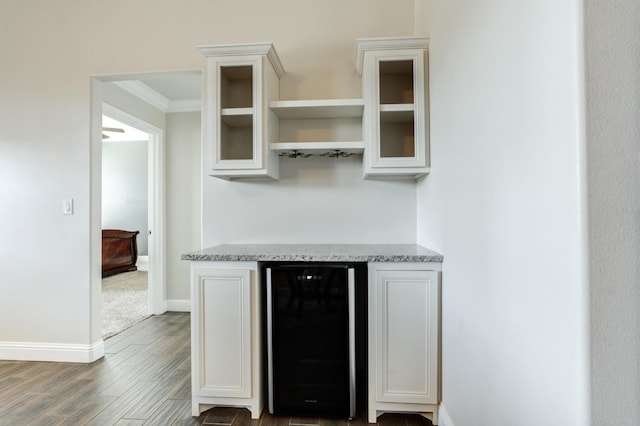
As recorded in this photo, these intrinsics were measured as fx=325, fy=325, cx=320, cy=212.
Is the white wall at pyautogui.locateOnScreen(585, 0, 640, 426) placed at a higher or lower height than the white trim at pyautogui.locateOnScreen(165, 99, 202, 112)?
lower

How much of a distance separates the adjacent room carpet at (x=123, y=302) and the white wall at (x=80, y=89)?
2.57 ft

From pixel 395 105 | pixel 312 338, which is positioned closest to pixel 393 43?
pixel 395 105

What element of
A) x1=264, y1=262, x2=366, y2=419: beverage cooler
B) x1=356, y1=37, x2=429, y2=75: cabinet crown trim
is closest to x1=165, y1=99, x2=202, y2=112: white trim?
x1=356, y1=37, x2=429, y2=75: cabinet crown trim

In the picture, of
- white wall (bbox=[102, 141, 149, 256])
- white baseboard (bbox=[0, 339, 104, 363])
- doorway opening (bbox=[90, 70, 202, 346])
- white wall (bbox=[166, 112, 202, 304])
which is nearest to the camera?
white baseboard (bbox=[0, 339, 104, 363])

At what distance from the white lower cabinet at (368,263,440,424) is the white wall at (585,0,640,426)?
1.04m

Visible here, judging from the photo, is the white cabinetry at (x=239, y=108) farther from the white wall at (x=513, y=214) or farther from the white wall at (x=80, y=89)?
the white wall at (x=513, y=214)

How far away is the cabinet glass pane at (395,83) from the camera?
1961 millimetres

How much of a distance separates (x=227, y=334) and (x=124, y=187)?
6.55 m

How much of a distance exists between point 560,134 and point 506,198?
11.9 inches

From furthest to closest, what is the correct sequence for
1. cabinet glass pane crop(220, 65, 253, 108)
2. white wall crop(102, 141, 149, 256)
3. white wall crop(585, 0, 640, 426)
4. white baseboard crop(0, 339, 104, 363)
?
white wall crop(102, 141, 149, 256), white baseboard crop(0, 339, 104, 363), cabinet glass pane crop(220, 65, 253, 108), white wall crop(585, 0, 640, 426)

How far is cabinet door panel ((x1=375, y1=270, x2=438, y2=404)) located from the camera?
5.61 feet

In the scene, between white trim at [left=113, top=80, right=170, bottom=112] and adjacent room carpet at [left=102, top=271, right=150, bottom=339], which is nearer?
white trim at [left=113, top=80, right=170, bottom=112]

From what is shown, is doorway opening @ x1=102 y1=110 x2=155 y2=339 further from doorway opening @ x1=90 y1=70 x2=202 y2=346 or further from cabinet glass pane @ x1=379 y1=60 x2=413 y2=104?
cabinet glass pane @ x1=379 y1=60 x2=413 y2=104

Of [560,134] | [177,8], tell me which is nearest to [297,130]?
[177,8]
